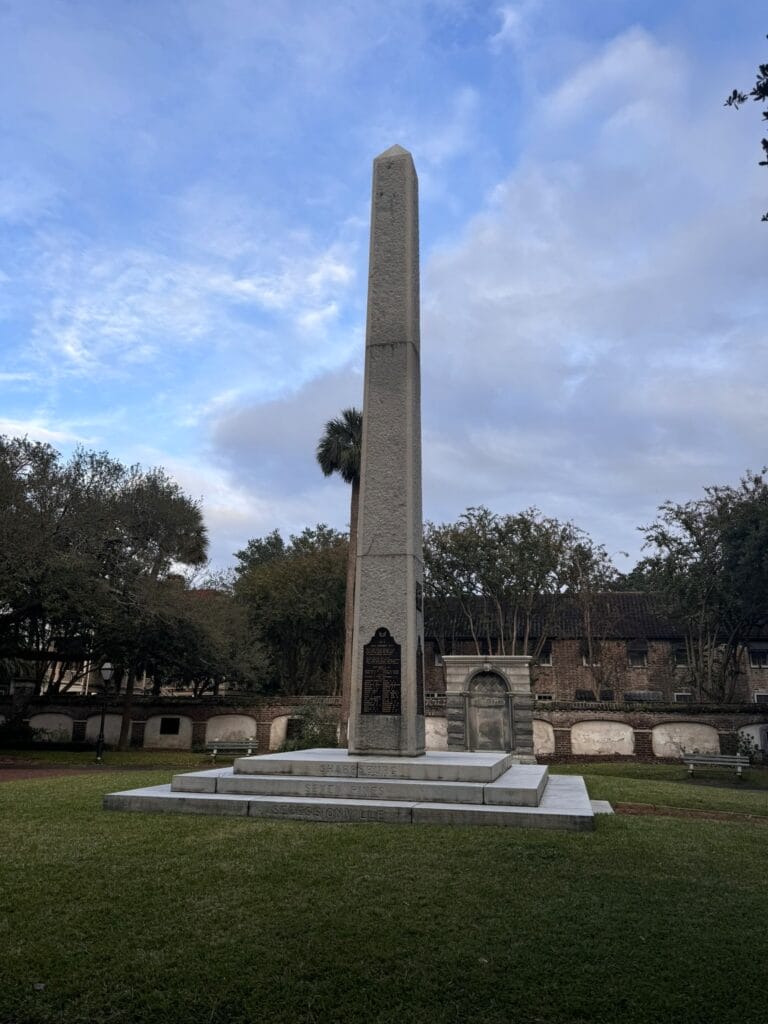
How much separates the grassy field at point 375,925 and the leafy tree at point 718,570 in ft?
68.3

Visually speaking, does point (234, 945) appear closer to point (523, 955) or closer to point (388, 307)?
point (523, 955)

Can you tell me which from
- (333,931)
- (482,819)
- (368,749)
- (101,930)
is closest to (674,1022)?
(333,931)

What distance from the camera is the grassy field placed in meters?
3.78

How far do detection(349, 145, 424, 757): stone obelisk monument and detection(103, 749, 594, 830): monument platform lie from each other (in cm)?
74

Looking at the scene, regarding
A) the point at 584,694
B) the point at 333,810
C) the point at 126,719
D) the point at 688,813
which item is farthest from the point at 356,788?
the point at 584,694

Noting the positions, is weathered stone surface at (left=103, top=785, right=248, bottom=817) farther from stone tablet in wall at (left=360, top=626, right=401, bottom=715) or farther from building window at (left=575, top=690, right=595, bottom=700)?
building window at (left=575, top=690, right=595, bottom=700)

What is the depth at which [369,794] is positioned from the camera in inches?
336

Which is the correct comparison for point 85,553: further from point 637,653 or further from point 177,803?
point 637,653

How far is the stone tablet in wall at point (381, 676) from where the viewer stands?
993 cm

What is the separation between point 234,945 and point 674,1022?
8.05 ft

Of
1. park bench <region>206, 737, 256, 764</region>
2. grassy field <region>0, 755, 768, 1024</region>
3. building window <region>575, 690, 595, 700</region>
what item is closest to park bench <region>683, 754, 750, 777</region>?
park bench <region>206, 737, 256, 764</region>

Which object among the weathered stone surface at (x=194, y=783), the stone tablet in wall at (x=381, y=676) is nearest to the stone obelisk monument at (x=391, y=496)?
the stone tablet in wall at (x=381, y=676)

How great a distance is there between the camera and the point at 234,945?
440cm

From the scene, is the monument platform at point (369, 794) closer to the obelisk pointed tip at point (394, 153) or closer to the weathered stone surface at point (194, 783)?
the weathered stone surface at point (194, 783)
